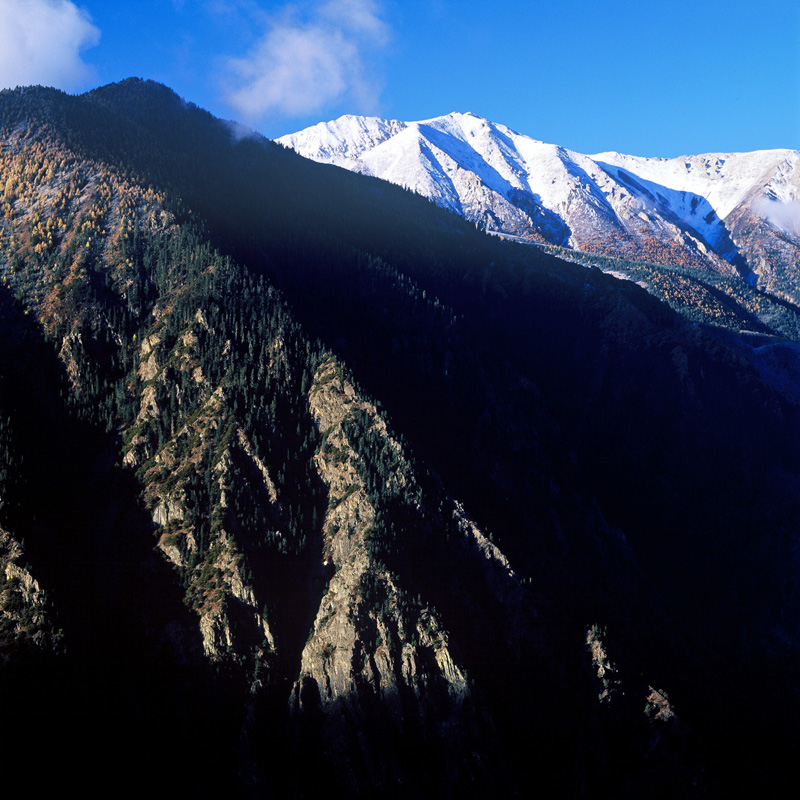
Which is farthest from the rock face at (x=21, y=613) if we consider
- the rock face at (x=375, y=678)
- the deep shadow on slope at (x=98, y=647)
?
the rock face at (x=375, y=678)

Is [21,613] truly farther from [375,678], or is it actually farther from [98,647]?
[375,678]

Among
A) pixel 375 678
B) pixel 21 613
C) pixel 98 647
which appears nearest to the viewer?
pixel 21 613

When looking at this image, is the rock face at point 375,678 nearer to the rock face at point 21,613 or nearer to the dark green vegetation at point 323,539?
the dark green vegetation at point 323,539

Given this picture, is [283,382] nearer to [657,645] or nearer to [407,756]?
[407,756]

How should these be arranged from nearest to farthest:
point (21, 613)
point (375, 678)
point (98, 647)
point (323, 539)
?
point (21, 613), point (98, 647), point (375, 678), point (323, 539)

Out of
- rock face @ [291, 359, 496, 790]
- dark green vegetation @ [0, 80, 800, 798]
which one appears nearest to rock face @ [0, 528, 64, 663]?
dark green vegetation @ [0, 80, 800, 798]

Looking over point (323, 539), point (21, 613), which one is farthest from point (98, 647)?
point (323, 539)

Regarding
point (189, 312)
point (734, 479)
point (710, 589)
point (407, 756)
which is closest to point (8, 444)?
point (189, 312)

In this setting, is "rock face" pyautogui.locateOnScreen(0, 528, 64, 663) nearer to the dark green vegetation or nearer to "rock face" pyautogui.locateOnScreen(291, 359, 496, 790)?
the dark green vegetation
